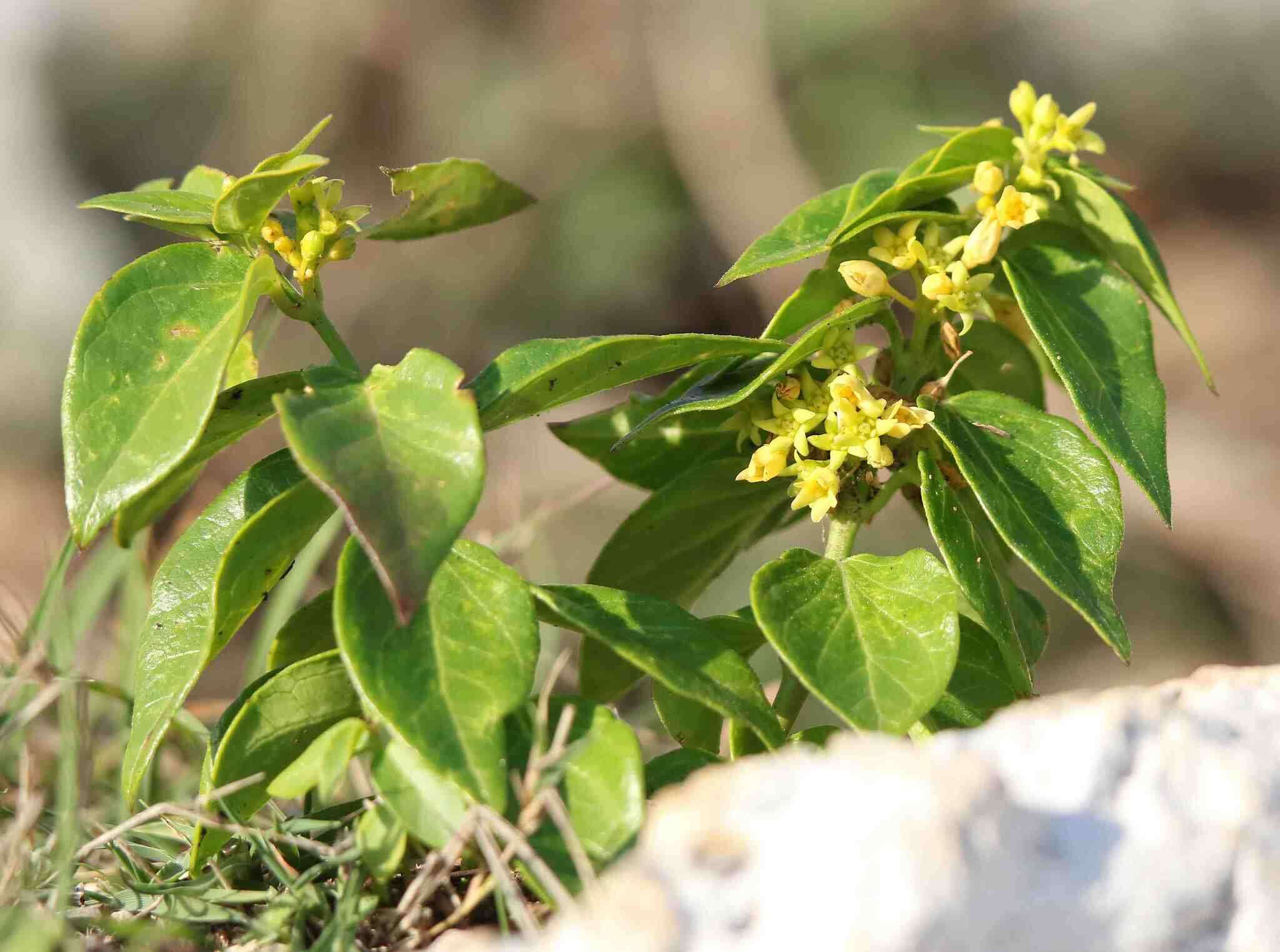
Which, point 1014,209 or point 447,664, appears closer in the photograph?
point 447,664

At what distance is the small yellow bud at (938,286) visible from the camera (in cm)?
83

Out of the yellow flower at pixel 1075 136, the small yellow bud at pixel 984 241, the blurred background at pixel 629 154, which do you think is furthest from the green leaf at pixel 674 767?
the blurred background at pixel 629 154

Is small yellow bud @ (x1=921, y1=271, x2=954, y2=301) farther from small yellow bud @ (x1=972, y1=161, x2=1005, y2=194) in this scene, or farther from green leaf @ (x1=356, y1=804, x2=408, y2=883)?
green leaf @ (x1=356, y1=804, x2=408, y2=883)

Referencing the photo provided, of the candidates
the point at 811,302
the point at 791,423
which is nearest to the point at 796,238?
the point at 811,302

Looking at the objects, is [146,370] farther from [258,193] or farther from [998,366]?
[998,366]

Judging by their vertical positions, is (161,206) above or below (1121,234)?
above

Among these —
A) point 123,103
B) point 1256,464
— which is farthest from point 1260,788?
point 123,103

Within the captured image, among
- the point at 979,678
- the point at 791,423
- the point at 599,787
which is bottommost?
the point at 979,678

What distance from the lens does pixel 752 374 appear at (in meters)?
0.85

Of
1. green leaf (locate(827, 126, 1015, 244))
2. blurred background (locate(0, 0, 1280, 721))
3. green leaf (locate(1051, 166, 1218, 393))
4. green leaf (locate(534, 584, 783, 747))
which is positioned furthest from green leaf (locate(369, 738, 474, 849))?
blurred background (locate(0, 0, 1280, 721))

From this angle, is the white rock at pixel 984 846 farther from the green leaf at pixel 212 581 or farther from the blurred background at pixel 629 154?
the blurred background at pixel 629 154

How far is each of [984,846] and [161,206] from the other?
1.97 ft

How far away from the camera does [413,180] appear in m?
0.82

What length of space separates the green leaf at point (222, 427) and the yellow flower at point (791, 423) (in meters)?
0.30
